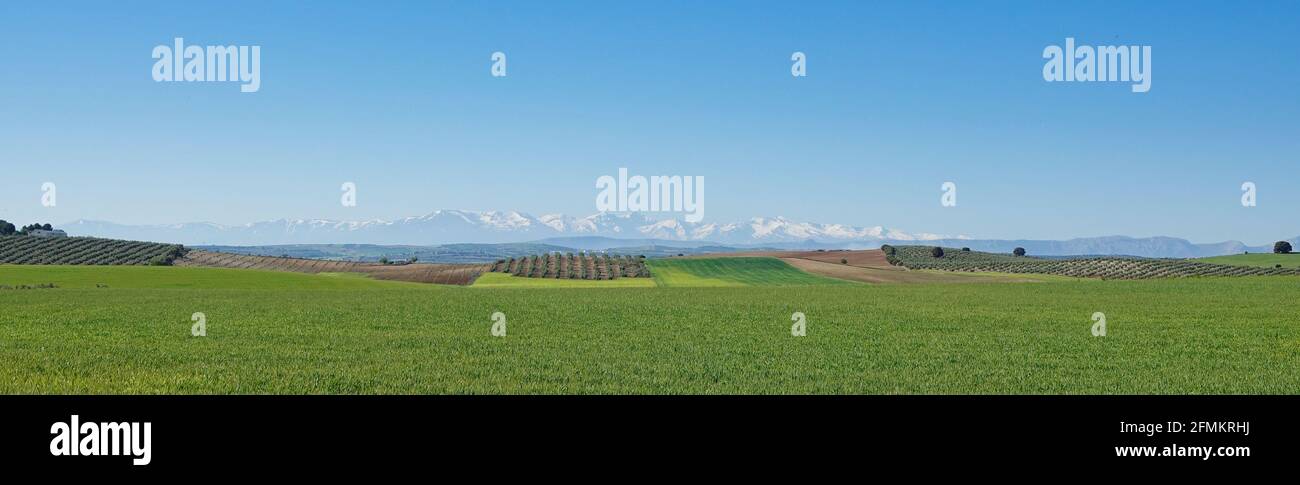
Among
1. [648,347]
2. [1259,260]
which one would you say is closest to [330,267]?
[648,347]

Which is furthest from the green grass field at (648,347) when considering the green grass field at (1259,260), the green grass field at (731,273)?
the green grass field at (1259,260)

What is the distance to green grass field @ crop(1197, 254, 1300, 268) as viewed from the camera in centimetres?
13300

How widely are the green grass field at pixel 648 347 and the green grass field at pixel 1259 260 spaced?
99.3 metres

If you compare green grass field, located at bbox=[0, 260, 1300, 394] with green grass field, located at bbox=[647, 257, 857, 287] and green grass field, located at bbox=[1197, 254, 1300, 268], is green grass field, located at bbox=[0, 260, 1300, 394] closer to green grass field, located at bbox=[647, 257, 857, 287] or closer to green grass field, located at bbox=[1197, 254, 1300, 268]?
green grass field, located at bbox=[647, 257, 857, 287]

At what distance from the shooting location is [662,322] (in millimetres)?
37031

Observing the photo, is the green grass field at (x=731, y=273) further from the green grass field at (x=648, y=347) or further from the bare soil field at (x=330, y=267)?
the green grass field at (x=648, y=347)

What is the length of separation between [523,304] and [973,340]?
87.5ft

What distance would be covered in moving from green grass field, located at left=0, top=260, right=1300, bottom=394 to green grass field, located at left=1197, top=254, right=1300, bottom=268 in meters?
99.3

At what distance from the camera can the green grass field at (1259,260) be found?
133000 millimetres

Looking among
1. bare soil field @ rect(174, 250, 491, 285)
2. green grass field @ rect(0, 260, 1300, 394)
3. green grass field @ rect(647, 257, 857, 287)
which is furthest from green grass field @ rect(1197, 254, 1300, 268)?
bare soil field @ rect(174, 250, 491, 285)
